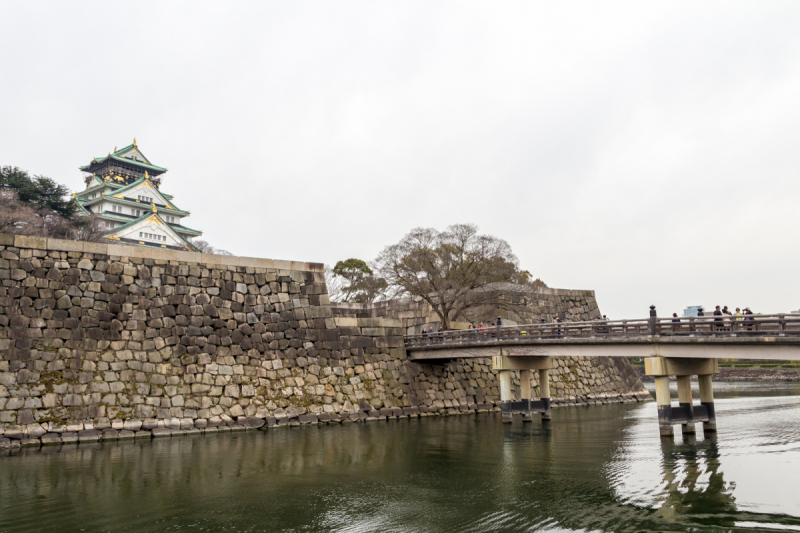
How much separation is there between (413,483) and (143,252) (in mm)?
15631

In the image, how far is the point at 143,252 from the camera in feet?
77.7

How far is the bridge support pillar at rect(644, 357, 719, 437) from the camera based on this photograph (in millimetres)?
19797

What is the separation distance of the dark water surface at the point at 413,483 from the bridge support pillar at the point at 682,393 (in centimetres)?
75

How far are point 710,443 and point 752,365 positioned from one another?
53.4 m

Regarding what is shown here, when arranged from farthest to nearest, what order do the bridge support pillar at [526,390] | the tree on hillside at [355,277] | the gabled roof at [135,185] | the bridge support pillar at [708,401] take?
the gabled roof at [135,185]
the tree on hillside at [355,277]
the bridge support pillar at [526,390]
the bridge support pillar at [708,401]

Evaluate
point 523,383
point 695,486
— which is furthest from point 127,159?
point 695,486

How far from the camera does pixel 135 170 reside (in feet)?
220

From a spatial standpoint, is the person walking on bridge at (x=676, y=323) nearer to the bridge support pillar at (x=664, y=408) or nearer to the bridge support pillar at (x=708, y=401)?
the bridge support pillar at (x=664, y=408)

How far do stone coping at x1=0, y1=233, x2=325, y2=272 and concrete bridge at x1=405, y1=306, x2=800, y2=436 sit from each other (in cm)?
817

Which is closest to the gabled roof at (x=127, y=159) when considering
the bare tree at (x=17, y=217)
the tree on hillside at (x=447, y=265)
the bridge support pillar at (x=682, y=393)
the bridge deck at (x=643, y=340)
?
the bare tree at (x=17, y=217)

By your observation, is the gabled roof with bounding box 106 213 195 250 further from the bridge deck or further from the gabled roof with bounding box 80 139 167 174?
the bridge deck

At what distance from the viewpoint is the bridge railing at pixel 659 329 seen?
16.6m

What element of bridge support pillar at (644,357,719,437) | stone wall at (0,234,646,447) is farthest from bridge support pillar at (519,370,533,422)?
bridge support pillar at (644,357,719,437)

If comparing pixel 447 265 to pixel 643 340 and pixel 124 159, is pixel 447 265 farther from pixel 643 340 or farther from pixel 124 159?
pixel 124 159
